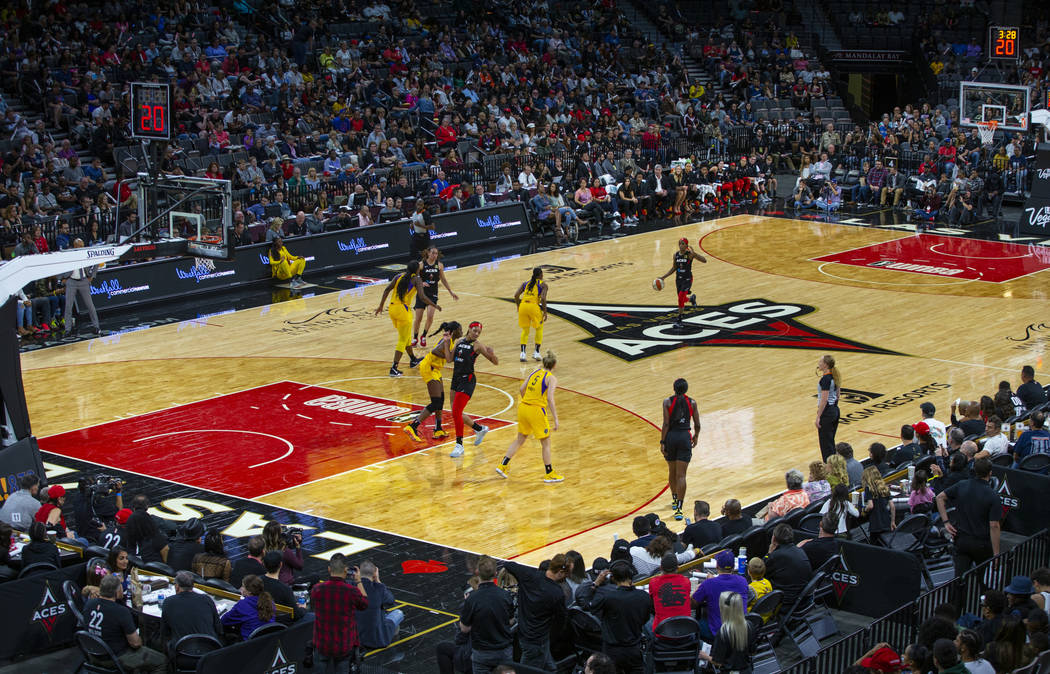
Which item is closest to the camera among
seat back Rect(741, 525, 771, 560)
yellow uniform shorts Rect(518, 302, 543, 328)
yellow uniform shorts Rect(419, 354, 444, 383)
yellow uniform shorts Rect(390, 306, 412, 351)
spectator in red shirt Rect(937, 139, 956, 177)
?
seat back Rect(741, 525, 771, 560)

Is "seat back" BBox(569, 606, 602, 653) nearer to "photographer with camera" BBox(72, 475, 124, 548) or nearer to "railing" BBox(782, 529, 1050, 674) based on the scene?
"railing" BBox(782, 529, 1050, 674)

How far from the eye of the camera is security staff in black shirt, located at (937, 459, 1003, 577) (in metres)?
12.8

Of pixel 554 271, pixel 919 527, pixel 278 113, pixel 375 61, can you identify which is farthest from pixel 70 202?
pixel 919 527

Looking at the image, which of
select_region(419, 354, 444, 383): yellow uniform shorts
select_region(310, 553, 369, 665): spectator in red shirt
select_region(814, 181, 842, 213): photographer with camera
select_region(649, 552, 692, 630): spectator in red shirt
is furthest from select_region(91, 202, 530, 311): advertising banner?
select_region(649, 552, 692, 630): spectator in red shirt

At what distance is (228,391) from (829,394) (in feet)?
30.1

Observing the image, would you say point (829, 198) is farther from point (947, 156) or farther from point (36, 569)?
Answer: point (36, 569)

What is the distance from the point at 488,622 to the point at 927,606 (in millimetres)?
3783

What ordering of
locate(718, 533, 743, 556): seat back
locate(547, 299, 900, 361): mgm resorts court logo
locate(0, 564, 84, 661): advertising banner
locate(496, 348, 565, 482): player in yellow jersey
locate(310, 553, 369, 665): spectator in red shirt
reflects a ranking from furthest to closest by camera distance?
locate(547, 299, 900, 361): mgm resorts court logo → locate(496, 348, 565, 482): player in yellow jersey → locate(718, 533, 743, 556): seat back → locate(0, 564, 84, 661): advertising banner → locate(310, 553, 369, 665): spectator in red shirt

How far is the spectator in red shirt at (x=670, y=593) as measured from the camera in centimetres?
1059

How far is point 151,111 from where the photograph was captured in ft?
62.2

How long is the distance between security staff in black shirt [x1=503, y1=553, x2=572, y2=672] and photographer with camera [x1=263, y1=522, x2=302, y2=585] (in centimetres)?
247

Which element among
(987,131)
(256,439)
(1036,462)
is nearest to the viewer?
(1036,462)

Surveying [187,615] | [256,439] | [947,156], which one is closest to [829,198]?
[947,156]

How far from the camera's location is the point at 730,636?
33.9 ft
